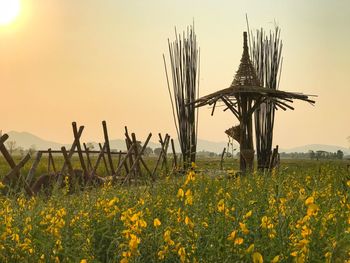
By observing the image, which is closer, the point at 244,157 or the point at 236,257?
the point at 236,257

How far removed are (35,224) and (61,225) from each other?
57cm

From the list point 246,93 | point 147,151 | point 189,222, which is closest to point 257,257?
point 189,222

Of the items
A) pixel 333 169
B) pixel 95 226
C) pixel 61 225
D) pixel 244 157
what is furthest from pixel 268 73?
pixel 61 225

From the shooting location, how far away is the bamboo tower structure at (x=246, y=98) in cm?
1440

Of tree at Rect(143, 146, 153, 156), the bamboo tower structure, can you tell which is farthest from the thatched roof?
tree at Rect(143, 146, 153, 156)

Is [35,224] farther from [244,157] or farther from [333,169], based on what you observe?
[244,157]

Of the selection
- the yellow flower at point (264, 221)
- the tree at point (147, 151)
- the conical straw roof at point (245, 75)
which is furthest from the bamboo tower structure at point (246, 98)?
Result: the yellow flower at point (264, 221)

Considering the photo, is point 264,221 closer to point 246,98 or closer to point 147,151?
Result: point 246,98

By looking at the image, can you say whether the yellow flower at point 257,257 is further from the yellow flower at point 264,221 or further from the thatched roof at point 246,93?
the thatched roof at point 246,93

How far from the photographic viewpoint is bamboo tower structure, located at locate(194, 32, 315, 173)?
14398 mm

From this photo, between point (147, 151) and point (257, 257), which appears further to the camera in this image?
point (147, 151)

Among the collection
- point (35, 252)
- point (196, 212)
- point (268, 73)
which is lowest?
point (35, 252)

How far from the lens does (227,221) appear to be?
12.8 ft

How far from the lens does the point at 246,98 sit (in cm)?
1474
